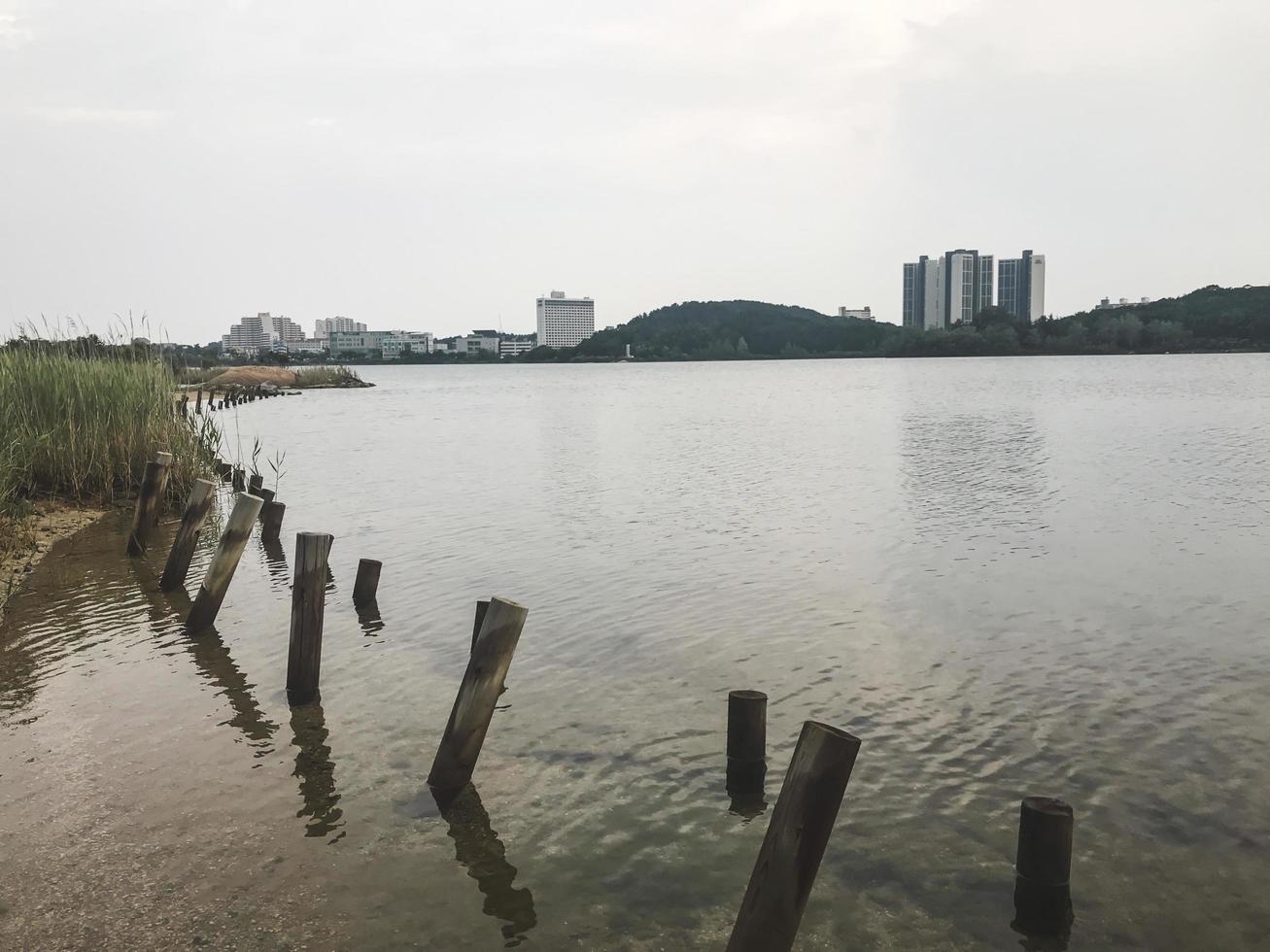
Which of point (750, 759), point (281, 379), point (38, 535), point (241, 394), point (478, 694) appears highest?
point (281, 379)

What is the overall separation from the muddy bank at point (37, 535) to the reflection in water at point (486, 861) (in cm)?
706

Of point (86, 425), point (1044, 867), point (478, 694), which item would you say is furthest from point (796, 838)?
point (86, 425)

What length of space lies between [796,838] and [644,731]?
12.8ft

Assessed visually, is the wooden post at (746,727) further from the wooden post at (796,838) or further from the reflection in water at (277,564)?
the reflection in water at (277,564)

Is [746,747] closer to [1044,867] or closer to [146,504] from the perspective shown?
[1044,867]

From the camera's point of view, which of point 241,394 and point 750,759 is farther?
point 241,394

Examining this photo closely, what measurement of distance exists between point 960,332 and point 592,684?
184 meters

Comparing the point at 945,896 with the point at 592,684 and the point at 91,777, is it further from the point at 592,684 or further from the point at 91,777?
the point at 91,777

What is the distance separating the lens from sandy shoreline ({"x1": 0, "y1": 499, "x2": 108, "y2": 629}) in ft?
38.7

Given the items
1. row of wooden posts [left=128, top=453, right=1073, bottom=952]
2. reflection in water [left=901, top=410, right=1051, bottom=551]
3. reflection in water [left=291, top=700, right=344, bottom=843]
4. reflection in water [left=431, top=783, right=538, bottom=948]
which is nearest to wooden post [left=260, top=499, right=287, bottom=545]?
row of wooden posts [left=128, top=453, right=1073, bottom=952]

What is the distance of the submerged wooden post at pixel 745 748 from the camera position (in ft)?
22.0

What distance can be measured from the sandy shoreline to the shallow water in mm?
332

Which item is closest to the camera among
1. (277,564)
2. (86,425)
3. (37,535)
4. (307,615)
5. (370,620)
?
(307,615)

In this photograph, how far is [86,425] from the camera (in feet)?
52.7
